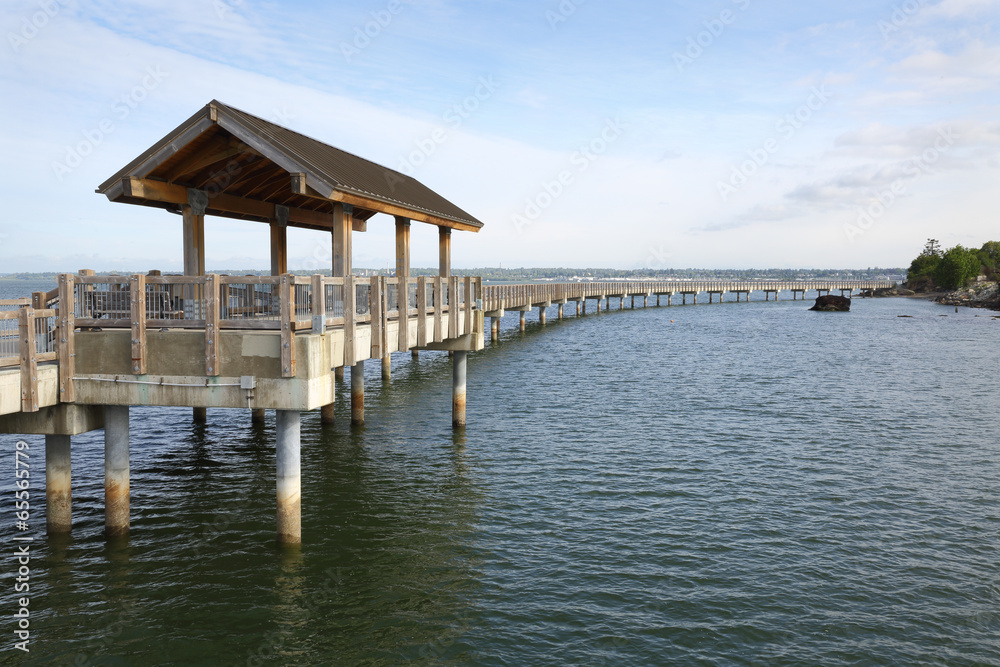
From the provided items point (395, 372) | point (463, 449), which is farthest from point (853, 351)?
point (463, 449)

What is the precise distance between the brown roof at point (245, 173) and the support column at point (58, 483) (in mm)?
5111

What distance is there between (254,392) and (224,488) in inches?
257

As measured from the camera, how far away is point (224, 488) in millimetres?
17859

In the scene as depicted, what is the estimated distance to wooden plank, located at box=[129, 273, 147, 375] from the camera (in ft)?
41.5

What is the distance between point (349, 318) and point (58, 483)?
6436 mm

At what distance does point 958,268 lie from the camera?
13575 cm

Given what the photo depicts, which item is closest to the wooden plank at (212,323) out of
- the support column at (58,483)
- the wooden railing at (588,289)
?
the support column at (58,483)

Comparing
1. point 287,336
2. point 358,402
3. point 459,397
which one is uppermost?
point 287,336

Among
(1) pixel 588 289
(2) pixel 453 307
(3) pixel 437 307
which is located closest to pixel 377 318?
(3) pixel 437 307

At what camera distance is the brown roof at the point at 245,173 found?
13953mm

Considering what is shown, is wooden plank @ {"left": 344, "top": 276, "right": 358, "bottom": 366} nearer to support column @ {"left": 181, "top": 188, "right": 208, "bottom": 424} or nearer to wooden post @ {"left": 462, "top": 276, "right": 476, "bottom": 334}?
support column @ {"left": 181, "top": 188, "right": 208, "bottom": 424}

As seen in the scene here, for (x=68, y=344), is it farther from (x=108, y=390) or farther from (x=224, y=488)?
(x=224, y=488)

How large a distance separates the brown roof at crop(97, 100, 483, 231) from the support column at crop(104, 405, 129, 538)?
4.50m

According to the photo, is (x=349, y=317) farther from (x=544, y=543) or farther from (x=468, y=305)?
(x=468, y=305)
